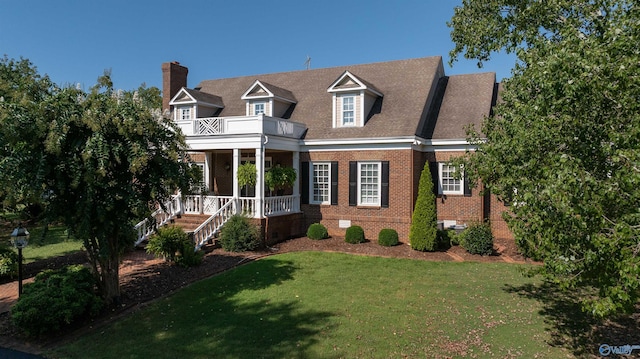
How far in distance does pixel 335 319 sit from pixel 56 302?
Result: 5.75 meters

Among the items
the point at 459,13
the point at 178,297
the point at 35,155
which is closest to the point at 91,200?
the point at 35,155

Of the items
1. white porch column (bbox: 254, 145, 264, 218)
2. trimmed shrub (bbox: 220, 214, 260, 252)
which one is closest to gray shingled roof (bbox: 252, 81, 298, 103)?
white porch column (bbox: 254, 145, 264, 218)

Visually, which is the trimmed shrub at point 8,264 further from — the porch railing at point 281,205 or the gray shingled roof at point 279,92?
the gray shingled roof at point 279,92

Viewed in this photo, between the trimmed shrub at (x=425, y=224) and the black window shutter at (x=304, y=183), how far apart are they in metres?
5.28

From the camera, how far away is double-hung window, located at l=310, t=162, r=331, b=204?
750 inches

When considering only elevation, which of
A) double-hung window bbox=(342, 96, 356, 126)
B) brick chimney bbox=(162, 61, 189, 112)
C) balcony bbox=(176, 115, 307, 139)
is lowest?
balcony bbox=(176, 115, 307, 139)

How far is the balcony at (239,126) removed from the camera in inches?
672

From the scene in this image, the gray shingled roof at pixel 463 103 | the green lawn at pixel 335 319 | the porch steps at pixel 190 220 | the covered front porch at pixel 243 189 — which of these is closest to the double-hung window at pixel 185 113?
the covered front porch at pixel 243 189

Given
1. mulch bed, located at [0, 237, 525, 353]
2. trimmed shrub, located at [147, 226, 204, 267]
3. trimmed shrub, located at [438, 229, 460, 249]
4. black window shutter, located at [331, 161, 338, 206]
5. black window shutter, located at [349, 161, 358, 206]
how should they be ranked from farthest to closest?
black window shutter, located at [331, 161, 338, 206]
black window shutter, located at [349, 161, 358, 206]
trimmed shrub, located at [438, 229, 460, 249]
trimmed shrub, located at [147, 226, 204, 267]
mulch bed, located at [0, 237, 525, 353]

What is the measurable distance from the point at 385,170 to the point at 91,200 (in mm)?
11821

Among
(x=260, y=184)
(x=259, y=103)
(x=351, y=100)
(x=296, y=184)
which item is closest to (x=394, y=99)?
(x=351, y=100)

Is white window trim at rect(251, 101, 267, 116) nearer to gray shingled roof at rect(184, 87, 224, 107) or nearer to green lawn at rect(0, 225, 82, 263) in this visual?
gray shingled roof at rect(184, 87, 224, 107)

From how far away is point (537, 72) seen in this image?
6320 millimetres

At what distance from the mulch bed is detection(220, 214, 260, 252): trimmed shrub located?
300mm
